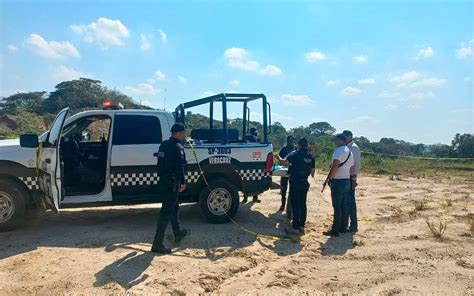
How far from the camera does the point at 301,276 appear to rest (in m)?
A: 4.66

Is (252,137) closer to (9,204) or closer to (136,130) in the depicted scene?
(136,130)

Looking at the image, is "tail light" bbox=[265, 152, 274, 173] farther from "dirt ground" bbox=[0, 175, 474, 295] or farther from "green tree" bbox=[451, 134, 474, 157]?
"green tree" bbox=[451, 134, 474, 157]

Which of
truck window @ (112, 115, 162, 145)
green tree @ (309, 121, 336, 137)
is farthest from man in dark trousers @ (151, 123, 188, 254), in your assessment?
green tree @ (309, 121, 336, 137)

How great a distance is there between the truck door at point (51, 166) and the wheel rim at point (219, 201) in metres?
2.42

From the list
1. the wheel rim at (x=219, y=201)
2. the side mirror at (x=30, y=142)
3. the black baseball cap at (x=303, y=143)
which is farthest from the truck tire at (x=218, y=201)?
the side mirror at (x=30, y=142)

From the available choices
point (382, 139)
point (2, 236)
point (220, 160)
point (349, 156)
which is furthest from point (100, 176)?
point (382, 139)

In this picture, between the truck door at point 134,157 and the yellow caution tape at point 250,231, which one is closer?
the yellow caution tape at point 250,231

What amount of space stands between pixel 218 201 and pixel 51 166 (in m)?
2.78

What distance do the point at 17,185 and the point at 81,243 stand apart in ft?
4.99

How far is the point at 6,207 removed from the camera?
5910mm

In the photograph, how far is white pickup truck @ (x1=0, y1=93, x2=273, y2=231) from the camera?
590 centimetres

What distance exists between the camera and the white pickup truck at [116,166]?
590 cm

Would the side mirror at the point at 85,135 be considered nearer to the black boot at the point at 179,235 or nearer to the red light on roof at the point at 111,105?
the red light on roof at the point at 111,105

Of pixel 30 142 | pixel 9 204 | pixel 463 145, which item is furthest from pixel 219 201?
pixel 463 145
